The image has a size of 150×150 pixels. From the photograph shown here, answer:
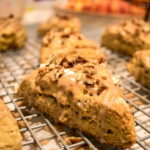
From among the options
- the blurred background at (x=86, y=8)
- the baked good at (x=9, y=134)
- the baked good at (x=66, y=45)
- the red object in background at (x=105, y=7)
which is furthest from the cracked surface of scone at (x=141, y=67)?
the red object in background at (x=105, y=7)

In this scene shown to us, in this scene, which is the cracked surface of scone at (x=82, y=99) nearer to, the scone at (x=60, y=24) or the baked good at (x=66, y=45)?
→ the baked good at (x=66, y=45)

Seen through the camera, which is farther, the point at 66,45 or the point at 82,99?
the point at 66,45

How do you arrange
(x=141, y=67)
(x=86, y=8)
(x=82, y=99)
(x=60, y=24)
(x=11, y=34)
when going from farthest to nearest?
1. (x=86, y=8)
2. (x=60, y=24)
3. (x=11, y=34)
4. (x=141, y=67)
5. (x=82, y=99)

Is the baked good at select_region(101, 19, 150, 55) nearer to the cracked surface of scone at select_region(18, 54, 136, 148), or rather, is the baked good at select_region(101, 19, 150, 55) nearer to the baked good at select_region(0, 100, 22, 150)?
the cracked surface of scone at select_region(18, 54, 136, 148)

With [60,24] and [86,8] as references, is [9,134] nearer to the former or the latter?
[60,24]

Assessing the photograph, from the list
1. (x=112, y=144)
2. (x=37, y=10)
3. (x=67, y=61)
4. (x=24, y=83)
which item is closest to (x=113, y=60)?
(x=67, y=61)

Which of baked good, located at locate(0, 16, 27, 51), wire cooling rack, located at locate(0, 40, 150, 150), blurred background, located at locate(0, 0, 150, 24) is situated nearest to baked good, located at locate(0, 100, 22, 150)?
wire cooling rack, located at locate(0, 40, 150, 150)

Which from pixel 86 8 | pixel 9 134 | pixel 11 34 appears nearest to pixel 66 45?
pixel 11 34

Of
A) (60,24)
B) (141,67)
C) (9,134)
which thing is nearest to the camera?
(9,134)
